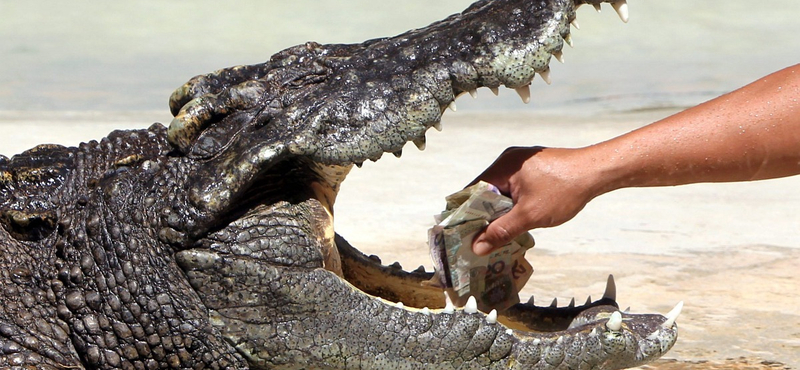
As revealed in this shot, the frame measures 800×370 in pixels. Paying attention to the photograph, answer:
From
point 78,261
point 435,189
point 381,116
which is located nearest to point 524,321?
point 381,116

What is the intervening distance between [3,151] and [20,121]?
1788mm

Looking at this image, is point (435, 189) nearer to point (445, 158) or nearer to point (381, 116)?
point (445, 158)

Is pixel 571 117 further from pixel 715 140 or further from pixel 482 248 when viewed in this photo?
pixel 715 140

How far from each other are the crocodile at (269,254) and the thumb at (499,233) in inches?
13.4

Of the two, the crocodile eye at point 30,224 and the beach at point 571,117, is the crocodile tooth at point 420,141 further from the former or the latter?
the beach at point 571,117

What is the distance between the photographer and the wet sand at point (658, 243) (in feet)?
13.1

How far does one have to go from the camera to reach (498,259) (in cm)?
330

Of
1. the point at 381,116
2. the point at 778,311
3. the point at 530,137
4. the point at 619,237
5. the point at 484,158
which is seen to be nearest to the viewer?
the point at 381,116

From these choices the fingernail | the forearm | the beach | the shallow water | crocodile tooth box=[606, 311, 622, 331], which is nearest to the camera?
crocodile tooth box=[606, 311, 622, 331]

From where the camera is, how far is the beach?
447 centimetres

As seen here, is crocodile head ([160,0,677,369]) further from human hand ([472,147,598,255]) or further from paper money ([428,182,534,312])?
paper money ([428,182,534,312])

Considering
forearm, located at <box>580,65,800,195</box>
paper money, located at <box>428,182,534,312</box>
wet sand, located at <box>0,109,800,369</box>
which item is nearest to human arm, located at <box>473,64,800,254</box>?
forearm, located at <box>580,65,800,195</box>

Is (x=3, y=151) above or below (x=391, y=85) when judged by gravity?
above

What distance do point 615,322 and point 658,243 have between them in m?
2.77
